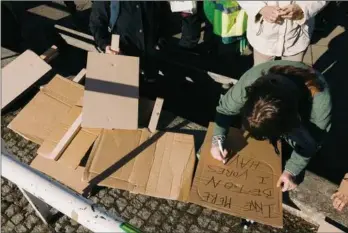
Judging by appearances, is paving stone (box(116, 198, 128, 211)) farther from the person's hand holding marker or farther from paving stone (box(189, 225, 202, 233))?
the person's hand holding marker

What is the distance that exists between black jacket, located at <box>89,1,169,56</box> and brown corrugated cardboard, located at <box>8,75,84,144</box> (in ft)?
1.68

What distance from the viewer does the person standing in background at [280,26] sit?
281 cm

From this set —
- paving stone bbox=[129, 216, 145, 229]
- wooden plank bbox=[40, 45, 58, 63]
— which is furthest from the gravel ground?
wooden plank bbox=[40, 45, 58, 63]

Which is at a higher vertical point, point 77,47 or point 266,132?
point 266,132

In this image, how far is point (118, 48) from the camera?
3.29 m

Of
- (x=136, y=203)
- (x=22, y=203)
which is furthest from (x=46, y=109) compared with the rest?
(x=136, y=203)

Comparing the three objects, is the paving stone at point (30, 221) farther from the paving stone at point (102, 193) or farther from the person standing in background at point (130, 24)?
the person standing in background at point (130, 24)

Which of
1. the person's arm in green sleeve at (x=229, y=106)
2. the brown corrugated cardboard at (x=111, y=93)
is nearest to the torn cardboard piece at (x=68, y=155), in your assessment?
the brown corrugated cardboard at (x=111, y=93)

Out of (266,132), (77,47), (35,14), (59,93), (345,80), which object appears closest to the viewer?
(266,132)

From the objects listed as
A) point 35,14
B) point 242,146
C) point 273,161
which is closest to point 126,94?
point 242,146

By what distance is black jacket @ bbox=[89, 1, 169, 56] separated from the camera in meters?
3.25

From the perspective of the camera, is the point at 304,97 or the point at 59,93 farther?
the point at 59,93

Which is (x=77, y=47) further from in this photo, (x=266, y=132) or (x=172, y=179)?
(x=266, y=132)

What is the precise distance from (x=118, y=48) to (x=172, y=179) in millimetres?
1152
